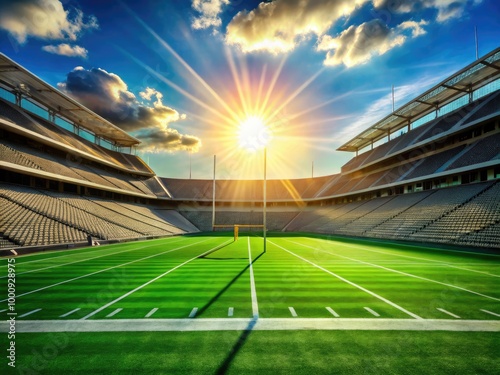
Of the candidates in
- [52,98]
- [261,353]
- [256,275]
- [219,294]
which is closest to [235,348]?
[261,353]

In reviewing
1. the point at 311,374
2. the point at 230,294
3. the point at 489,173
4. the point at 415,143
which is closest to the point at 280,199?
the point at 415,143

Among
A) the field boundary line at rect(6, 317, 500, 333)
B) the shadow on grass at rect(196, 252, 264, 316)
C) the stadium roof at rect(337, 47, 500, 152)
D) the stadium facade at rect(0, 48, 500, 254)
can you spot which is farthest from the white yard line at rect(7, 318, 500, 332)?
the stadium roof at rect(337, 47, 500, 152)

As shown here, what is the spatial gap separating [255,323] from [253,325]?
11cm

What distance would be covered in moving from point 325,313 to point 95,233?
22.4 metres

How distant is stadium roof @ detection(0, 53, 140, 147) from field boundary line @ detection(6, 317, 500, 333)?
87.6ft

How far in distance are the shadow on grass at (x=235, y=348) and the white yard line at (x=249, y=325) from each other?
1.3 inches

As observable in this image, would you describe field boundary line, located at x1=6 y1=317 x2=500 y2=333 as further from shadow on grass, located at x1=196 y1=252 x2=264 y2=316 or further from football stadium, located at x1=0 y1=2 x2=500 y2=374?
shadow on grass, located at x1=196 y1=252 x2=264 y2=316

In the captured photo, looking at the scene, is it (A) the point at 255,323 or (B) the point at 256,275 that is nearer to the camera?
(A) the point at 255,323

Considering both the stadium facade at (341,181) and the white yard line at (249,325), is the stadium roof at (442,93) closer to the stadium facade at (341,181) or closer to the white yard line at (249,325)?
the stadium facade at (341,181)

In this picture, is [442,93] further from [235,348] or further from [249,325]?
[235,348]

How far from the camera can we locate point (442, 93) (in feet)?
94.6

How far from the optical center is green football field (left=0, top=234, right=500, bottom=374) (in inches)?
146

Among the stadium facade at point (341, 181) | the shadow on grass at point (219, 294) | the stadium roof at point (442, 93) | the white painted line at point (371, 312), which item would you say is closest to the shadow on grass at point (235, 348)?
the shadow on grass at point (219, 294)

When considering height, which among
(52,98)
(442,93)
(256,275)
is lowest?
(256,275)
